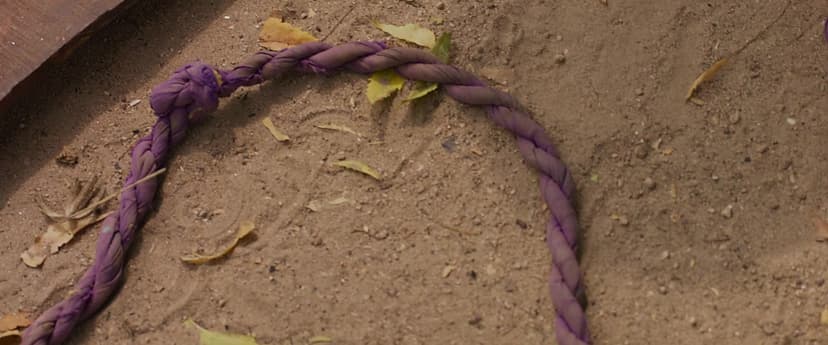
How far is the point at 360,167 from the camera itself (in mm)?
2074

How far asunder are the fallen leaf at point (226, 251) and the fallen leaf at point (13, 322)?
0.39m

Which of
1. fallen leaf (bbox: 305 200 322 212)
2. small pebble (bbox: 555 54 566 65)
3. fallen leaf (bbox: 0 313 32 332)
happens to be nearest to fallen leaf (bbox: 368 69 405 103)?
fallen leaf (bbox: 305 200 322 212)

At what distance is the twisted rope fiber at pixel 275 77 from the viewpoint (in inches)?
74.0

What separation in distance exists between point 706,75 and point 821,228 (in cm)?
47

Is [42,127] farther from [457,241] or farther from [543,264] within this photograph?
[543,264]

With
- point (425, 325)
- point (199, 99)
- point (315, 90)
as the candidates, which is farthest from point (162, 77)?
point (425, 325)

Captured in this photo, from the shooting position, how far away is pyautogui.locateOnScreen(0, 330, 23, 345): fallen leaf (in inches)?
75.8

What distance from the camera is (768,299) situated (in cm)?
185

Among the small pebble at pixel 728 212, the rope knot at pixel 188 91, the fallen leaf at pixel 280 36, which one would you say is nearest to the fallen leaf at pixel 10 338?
the rope knot at pixel 188 91

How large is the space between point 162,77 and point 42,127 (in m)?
0.35

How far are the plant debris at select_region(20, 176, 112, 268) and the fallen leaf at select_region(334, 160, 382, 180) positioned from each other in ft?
2.00

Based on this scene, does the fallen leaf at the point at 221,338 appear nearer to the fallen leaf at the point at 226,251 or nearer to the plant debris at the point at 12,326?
the fallen leaf at the point at 226,251

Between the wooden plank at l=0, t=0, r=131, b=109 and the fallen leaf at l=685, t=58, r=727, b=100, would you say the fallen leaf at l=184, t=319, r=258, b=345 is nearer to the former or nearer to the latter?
the wooden plank at l=0, t=0, r=131, b=109

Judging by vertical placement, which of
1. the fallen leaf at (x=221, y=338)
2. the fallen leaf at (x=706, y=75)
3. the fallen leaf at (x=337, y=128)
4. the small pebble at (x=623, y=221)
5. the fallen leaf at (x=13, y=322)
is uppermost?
the fallen leaf at (x=337, y=128)
